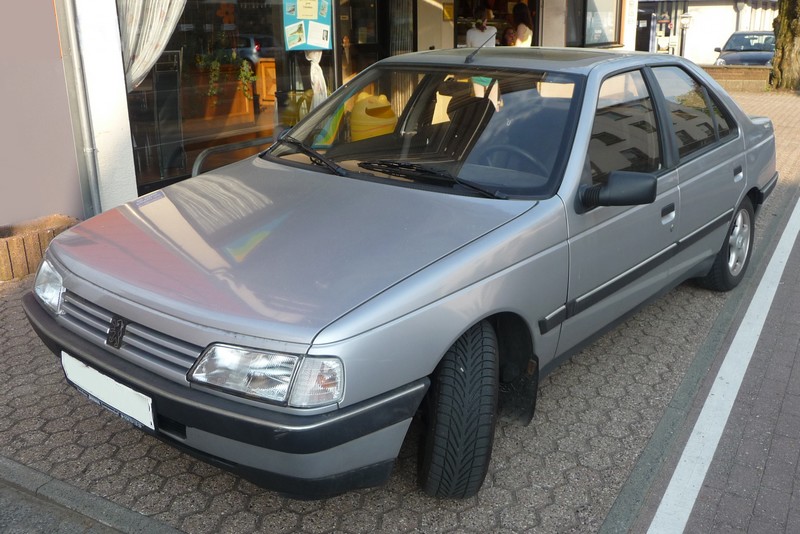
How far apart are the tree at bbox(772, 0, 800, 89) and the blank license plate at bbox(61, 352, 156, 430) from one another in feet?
60.8

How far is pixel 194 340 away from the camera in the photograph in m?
2.57

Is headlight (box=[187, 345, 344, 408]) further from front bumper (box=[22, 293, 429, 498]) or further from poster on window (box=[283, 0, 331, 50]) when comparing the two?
poster on window (box=[283, 0, 331, 50])

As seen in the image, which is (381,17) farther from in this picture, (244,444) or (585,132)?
(244,444)

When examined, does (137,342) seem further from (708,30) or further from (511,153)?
(708,30)

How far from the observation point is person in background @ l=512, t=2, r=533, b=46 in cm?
1202

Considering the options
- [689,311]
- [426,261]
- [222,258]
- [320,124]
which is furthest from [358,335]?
[689,311]

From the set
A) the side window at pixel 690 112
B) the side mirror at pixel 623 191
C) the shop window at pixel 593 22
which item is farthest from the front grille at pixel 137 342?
the shop window at pixel 593 22

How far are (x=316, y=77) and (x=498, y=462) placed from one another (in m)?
6.16

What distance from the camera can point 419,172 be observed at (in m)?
3.54

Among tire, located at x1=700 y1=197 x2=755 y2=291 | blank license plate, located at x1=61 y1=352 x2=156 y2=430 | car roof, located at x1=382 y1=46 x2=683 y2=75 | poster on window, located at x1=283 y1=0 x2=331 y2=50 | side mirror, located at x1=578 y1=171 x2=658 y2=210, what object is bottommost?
tire, located at x1=700 y1=197 x2=755 y2=291

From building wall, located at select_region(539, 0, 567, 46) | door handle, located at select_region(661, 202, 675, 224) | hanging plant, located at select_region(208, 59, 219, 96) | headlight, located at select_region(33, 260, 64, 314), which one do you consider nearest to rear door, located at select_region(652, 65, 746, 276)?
door handle, located at select_region(661, 202, 675, 224)

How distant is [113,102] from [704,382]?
4640 millimetres

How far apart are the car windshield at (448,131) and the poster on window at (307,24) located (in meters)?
4.14

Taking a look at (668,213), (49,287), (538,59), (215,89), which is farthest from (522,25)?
(49,287)
